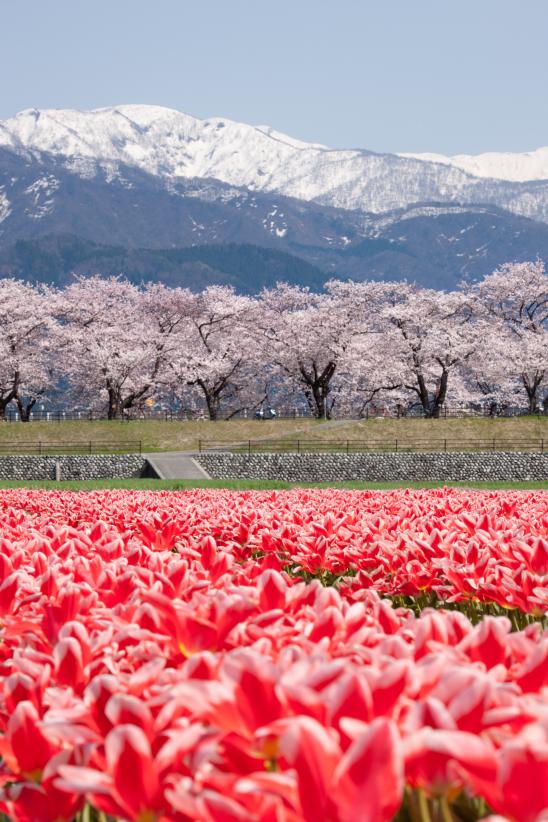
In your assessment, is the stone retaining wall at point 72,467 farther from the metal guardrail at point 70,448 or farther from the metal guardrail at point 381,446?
the metal guardrail at point 381,446

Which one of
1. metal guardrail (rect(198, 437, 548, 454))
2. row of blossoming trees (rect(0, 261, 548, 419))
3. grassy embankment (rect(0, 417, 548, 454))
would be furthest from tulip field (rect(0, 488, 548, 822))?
row of blossoming trees (rect(0, 261, 548, 419))

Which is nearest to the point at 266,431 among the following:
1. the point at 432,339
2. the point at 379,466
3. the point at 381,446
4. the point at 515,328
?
the point at 381,446

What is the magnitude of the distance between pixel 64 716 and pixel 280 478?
3693 centimetres

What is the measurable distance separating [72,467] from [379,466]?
13.7 meters

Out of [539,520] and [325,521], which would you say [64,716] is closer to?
[325,521]

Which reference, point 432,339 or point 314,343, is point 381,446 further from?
point 432,339

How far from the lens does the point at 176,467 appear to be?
1458 inches

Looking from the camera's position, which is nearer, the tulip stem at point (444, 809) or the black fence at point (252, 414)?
the tulip stem at point (444, 809)

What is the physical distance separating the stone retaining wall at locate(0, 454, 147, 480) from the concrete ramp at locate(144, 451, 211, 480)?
110 cm

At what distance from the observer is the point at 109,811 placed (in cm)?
157

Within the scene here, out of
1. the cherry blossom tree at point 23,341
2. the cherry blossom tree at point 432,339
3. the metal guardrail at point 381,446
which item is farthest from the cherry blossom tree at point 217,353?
the metal guardrail at point 381,446

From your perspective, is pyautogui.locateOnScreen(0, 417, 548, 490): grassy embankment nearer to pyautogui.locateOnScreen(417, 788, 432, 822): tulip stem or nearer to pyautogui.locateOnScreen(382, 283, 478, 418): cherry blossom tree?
pyautogui.locateOnScreen(382, 283, 478, 418): cherry blossom tree

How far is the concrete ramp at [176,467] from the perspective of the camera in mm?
35344

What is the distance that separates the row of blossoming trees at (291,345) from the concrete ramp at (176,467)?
2505 cm
